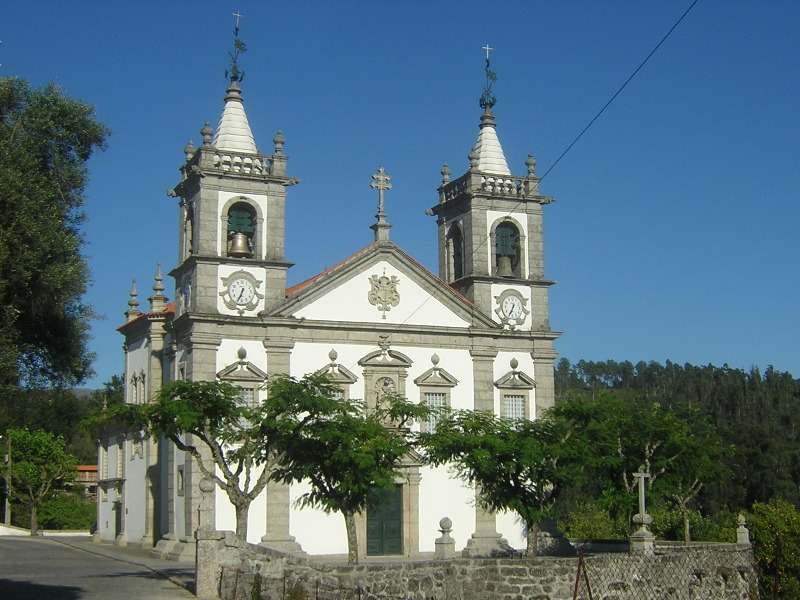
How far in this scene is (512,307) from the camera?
35.6 metres

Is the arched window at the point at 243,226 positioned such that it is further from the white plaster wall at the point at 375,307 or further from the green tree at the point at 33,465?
the green tree at the point at 33,465

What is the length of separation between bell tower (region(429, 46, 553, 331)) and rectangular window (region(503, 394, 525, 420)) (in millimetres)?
2463

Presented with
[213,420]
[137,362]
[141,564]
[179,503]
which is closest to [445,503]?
[179,503]

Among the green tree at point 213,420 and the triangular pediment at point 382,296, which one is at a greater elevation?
the triangular pediment at point 382,296

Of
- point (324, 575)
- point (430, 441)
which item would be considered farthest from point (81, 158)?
point (430, 441)

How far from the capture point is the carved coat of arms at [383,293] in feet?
109

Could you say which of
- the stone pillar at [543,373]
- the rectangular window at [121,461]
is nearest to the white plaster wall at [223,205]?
the stone pillar at [543,373]

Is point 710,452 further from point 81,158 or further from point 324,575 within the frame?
point 81,158

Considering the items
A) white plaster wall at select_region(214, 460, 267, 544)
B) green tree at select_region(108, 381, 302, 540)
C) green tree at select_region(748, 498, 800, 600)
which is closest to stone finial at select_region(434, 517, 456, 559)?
white plaster wall at select_region(214, 460, 267, 544)

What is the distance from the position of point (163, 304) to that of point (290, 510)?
9.31 meters

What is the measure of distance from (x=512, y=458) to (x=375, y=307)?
8323 mm

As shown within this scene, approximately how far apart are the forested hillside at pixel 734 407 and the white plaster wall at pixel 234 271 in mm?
9831

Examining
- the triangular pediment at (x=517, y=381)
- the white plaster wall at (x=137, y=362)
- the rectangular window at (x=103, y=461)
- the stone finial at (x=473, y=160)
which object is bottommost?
the rectangular window at (x=103, y=461)

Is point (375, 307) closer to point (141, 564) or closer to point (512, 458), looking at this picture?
point (512, 458)
